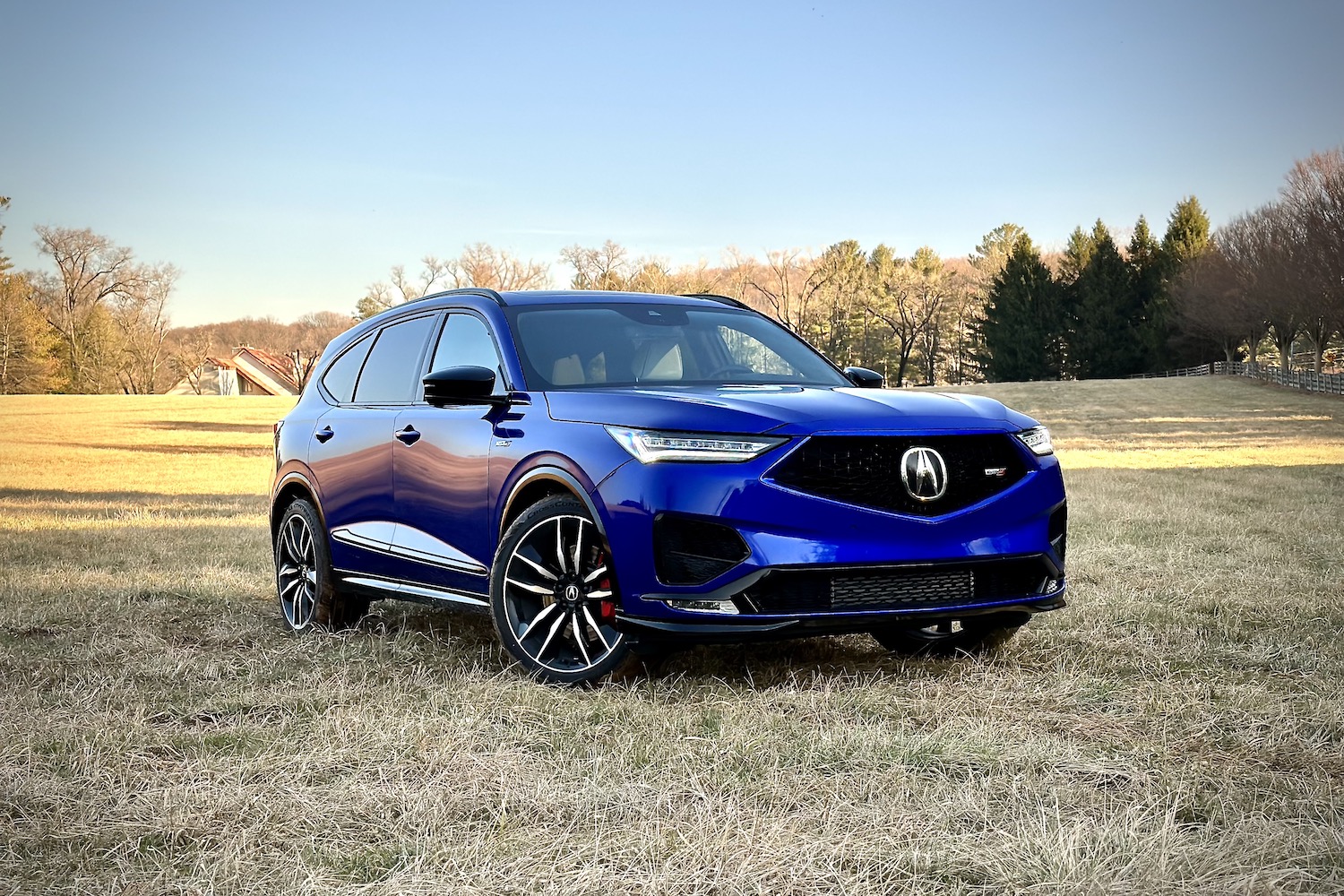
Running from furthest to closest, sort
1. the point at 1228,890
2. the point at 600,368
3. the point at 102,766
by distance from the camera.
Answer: the point at 600,368
the point at 102,766
the point at 1228,890

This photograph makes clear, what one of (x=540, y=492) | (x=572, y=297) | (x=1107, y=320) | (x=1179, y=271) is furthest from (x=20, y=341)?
(x=540, y=492)

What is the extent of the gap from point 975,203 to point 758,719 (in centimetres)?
8450

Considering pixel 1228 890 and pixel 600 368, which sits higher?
pixel 600 368

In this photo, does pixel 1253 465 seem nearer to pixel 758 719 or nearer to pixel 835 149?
pixel 758 719

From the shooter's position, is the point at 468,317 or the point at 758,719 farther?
the point at 468,317

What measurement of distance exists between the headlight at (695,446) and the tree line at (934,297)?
48.5 meters

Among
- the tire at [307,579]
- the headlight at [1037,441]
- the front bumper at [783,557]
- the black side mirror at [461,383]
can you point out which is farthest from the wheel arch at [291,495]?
the headlight at [1037,441]

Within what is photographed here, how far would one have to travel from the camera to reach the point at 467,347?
21.1ft

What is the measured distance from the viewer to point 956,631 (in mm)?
6145

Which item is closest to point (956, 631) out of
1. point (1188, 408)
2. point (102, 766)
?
point (102, 766)

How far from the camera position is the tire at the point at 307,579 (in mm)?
7273

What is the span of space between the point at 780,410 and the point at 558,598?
3.99ft

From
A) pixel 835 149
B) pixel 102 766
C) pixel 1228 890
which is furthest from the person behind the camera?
pixel 835 149

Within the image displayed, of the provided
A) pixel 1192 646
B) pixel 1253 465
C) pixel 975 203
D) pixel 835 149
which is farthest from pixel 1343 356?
pixel 1192 646
